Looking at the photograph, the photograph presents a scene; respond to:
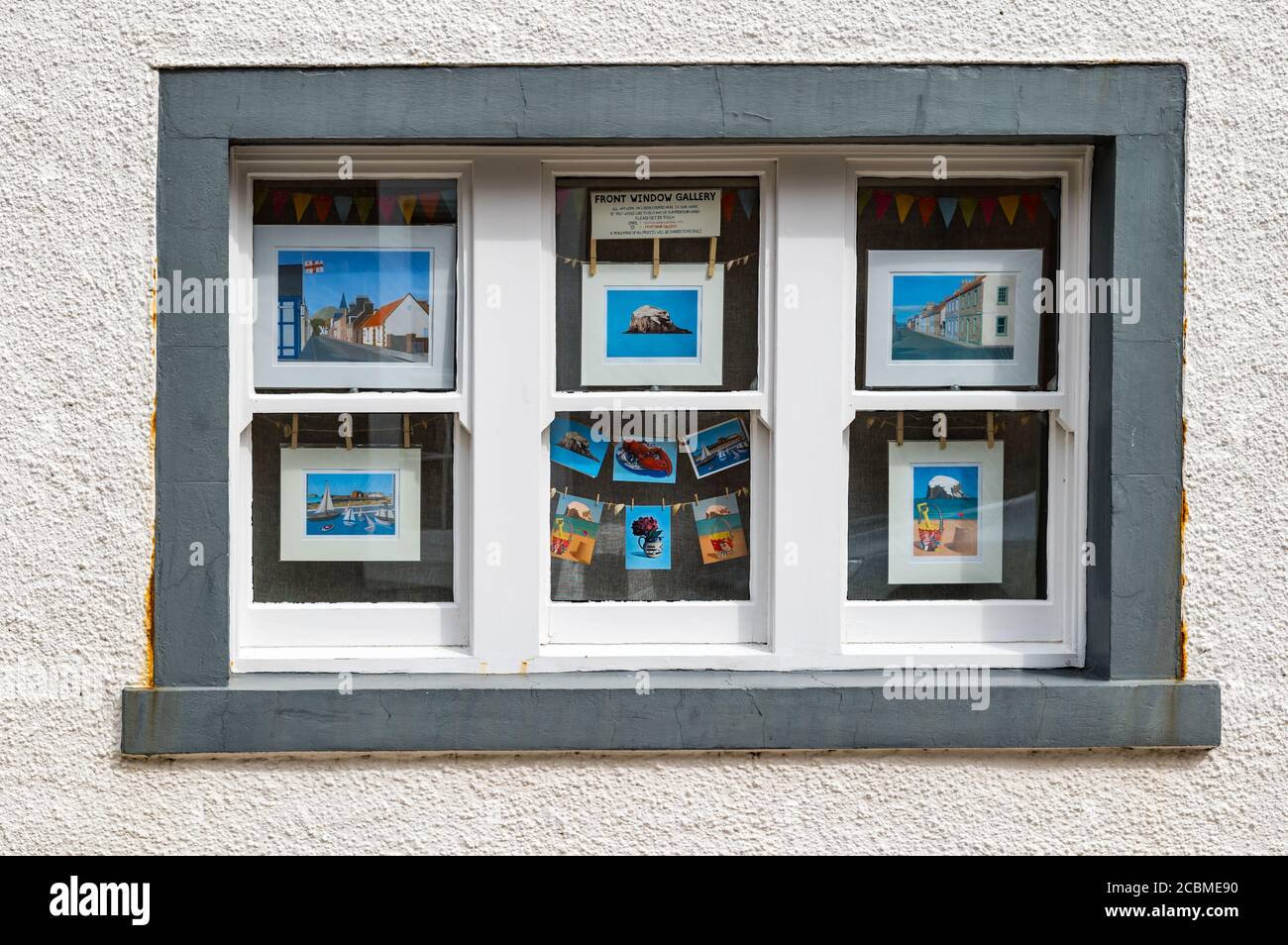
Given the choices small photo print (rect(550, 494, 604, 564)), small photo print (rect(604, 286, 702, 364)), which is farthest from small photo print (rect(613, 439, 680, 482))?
small photo print (rect(604, 286, 702, 364))

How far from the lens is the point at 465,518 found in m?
3.22

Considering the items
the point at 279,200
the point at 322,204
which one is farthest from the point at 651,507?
the point at 279,200

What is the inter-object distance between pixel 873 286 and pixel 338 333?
1.64 metres

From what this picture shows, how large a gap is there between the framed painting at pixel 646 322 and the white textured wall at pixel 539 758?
64 centimetres

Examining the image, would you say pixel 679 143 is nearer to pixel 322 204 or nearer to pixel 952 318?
pixel 952 318

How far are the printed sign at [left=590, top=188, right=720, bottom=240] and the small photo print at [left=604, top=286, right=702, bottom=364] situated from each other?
0.17 meters

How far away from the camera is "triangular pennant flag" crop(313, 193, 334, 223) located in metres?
3.21

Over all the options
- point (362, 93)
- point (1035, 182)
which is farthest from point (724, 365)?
point (362, 93)

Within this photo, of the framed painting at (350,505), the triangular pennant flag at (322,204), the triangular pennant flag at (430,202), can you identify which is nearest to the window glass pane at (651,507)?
the framed painting at (350,505)

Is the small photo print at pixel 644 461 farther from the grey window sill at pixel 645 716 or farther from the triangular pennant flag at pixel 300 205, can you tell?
the triangular pennant flag at pixel 300 205

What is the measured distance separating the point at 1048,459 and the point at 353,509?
2.15 meters

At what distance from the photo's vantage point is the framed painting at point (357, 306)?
10.5ft

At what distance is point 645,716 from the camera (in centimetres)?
306

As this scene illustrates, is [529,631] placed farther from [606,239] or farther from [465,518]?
[606,239]
